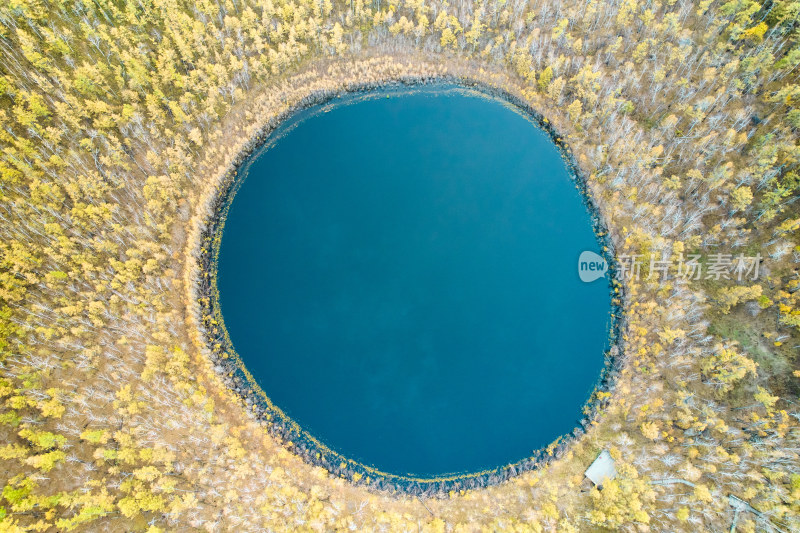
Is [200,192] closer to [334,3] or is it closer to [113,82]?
[113,82]

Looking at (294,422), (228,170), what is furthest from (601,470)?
(228,170)

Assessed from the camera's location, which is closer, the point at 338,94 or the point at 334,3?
the point at 338,94

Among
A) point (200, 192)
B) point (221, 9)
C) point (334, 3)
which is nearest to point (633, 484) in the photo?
point (200, 192)

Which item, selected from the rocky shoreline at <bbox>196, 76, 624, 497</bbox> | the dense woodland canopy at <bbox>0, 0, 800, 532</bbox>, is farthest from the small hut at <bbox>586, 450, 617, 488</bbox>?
the rocky shoreline at <bbox>196, 76, 624, 497</bbox>

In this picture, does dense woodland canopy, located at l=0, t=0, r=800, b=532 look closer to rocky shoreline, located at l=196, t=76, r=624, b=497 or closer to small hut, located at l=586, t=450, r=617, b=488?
rocky shoreline, located at l=196, t=76, r=624, b=497

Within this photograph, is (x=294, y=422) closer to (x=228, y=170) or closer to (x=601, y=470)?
(x=601, y=470)

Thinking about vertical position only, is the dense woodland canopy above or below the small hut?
above
